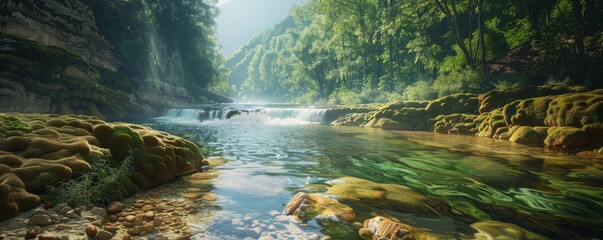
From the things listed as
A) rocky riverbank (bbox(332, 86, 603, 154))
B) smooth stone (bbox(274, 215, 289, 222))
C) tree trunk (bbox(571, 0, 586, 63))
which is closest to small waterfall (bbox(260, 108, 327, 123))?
rocky riverbank (bbox(332, 86, 603, 154))

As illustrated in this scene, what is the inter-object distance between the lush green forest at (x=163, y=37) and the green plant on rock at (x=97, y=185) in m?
31.9

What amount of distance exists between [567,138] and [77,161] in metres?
13.9

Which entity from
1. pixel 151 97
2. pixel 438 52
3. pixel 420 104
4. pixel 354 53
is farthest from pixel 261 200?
pixel 354 53

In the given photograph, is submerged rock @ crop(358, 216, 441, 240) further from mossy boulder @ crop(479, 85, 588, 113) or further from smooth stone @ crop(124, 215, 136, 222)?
mossy boulder @ crop(479, 85, 588, 113)

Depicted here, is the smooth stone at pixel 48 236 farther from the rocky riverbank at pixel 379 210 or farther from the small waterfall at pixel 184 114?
the small waterfall at pixel 184 114

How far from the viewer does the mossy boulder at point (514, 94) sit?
15.2 m

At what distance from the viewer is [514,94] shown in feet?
52.7

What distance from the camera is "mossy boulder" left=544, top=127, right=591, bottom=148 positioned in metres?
10.3

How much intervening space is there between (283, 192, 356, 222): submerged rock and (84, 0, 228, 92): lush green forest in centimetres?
3395

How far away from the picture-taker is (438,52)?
29875 millimetres

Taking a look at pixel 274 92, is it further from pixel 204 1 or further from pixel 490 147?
pixel 490 147

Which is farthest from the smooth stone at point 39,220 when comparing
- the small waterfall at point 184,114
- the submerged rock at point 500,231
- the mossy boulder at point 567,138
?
the small waterfall at point 184,114

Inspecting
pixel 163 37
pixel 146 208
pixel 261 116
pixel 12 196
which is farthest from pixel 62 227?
pixel 163 37

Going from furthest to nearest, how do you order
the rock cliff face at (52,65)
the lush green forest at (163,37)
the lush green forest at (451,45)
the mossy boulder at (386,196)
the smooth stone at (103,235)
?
the lush green forest at (163,37), the lush green forest at (451,45), the rock cliff face at (52,65), the mossy boulder at (386,196), the smooth stone at (103,235)
